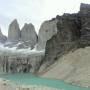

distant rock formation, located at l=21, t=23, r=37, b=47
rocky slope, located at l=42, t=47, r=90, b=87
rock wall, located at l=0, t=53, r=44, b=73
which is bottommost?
rock wall, located at l=0, t=53, r=44, b=73

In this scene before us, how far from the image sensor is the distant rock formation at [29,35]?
135750mm

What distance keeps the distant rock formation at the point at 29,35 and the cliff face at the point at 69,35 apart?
36.9 m

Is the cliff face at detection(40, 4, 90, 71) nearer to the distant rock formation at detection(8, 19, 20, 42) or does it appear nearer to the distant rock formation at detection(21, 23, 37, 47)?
the distant rock formation at detection(21, 23, 37, 47)

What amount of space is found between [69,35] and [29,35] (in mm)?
45327

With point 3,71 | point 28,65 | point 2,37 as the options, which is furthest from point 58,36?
point 2,37

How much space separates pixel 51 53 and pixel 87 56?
2426 cm

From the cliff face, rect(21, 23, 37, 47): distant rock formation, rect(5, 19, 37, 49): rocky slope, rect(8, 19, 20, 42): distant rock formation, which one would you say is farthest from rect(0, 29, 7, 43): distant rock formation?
the cliff face

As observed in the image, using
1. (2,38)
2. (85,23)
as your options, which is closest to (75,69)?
(85,23)

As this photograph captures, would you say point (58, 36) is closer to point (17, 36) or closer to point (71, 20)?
point (71, 20)

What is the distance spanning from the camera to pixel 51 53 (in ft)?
309

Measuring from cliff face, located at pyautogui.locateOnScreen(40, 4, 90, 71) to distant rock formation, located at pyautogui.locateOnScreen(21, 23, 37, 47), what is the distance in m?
36.9

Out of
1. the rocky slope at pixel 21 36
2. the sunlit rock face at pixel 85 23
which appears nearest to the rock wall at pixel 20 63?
the sunlit rock face at pixel 85 23

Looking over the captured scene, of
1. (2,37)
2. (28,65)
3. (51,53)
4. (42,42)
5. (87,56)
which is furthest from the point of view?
(2,37)

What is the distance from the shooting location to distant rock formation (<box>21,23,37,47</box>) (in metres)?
136
